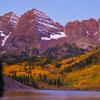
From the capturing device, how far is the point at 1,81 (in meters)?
155

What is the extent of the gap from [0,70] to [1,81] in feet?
29.1

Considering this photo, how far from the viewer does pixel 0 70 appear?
5792 inches
